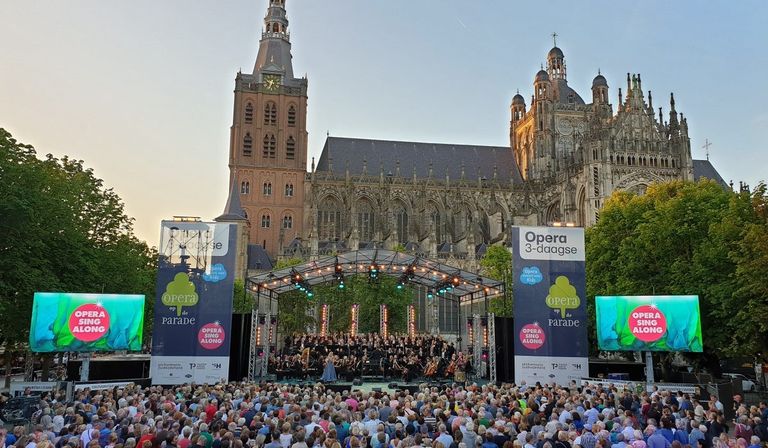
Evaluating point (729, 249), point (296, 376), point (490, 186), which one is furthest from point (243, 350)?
point (490, 186)

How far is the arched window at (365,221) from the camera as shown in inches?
2643

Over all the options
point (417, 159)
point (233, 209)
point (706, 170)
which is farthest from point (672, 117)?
point (233, 209)

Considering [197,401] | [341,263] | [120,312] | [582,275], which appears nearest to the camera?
[197,401]

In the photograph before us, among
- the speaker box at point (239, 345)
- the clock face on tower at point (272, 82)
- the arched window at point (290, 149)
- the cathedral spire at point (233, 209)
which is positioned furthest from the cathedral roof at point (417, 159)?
the speaker box at point (239, 345)

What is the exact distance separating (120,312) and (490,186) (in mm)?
56669

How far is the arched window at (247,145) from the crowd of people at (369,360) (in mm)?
40095

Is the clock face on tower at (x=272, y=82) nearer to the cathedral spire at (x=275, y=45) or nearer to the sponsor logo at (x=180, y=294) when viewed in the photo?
the cathedral spire at (x=275, y=45)

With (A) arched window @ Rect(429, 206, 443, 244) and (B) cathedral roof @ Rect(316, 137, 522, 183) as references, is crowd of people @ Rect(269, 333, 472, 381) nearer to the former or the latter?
(A) arched window @ Rect(429, 206, 443, 244)

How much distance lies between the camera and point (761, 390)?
28.1 meters

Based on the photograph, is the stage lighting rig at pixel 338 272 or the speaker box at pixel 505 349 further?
the stage lighting rig at pixel 338 272

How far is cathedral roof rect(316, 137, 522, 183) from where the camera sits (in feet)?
244

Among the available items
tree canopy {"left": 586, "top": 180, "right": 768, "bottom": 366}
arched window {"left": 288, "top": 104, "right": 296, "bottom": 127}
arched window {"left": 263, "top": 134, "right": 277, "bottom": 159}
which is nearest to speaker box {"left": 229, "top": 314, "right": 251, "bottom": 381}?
tree canopy {"left": 586, "top": 180, "right": 768, "bottom": 366}

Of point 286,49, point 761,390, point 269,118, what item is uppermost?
point 286,49

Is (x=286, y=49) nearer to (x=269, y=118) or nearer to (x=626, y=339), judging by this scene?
(x=269, y=118)
